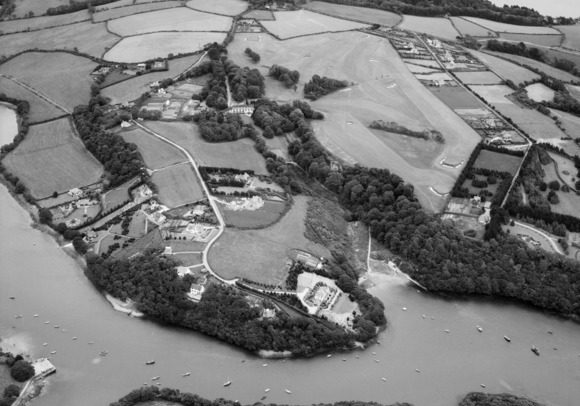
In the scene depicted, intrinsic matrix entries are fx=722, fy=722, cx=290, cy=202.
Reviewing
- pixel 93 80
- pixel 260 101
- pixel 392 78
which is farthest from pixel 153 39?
pixel 392 78

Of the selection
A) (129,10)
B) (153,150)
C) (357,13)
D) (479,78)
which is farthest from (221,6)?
(153,150)

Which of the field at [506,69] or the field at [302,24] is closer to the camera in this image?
the field at [506,69]

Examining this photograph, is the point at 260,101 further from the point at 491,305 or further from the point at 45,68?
the point at 491,305

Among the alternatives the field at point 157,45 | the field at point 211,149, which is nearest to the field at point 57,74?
the field at point 157,45

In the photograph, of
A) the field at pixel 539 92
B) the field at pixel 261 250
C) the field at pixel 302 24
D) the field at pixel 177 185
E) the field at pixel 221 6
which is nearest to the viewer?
the field at pixel 261 250

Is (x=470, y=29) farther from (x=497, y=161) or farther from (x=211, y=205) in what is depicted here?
(x=211, y=205)

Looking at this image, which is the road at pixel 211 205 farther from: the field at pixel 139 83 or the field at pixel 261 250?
the field at pixel 139 83
